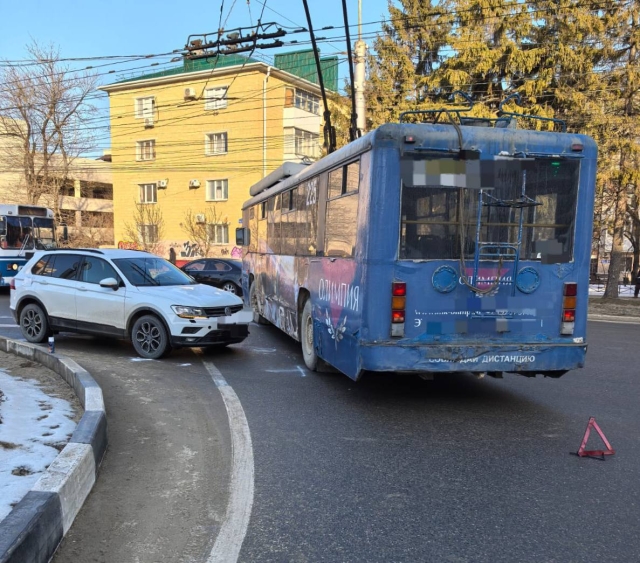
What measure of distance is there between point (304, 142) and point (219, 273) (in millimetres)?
18878

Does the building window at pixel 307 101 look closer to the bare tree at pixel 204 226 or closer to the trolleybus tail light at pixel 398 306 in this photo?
the bare tree at pixel 204 226

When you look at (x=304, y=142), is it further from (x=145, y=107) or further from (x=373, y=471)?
(x=373, y=471)

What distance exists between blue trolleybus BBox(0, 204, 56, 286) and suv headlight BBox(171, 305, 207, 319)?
13.7 m

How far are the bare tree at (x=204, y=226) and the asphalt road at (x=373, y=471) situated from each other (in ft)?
99.2

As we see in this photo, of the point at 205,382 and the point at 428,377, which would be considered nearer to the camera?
the point at 428,377

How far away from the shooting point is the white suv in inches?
332

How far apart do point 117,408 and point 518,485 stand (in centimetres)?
418

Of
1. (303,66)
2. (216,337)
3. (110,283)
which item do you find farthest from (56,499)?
(303,66)

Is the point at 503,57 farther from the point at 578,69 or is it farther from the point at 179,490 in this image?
the point at 179,490

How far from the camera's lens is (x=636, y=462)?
15.0 ft

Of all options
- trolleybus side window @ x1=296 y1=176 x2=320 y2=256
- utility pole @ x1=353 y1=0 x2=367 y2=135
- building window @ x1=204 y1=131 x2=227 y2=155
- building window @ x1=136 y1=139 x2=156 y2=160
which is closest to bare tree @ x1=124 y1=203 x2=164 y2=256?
building window @ x1=136 y1=139 x2=156 y2=160

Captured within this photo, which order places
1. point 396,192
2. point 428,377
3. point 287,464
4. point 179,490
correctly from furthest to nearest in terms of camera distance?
1. point 428,377
2. point 396,192
3. point 287,464
4. point 179,490

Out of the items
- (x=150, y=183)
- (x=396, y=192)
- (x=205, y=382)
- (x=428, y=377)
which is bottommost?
(x=205, y=382)

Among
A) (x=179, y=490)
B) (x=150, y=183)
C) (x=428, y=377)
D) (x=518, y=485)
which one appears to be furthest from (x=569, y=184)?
(x=150, y=183)
